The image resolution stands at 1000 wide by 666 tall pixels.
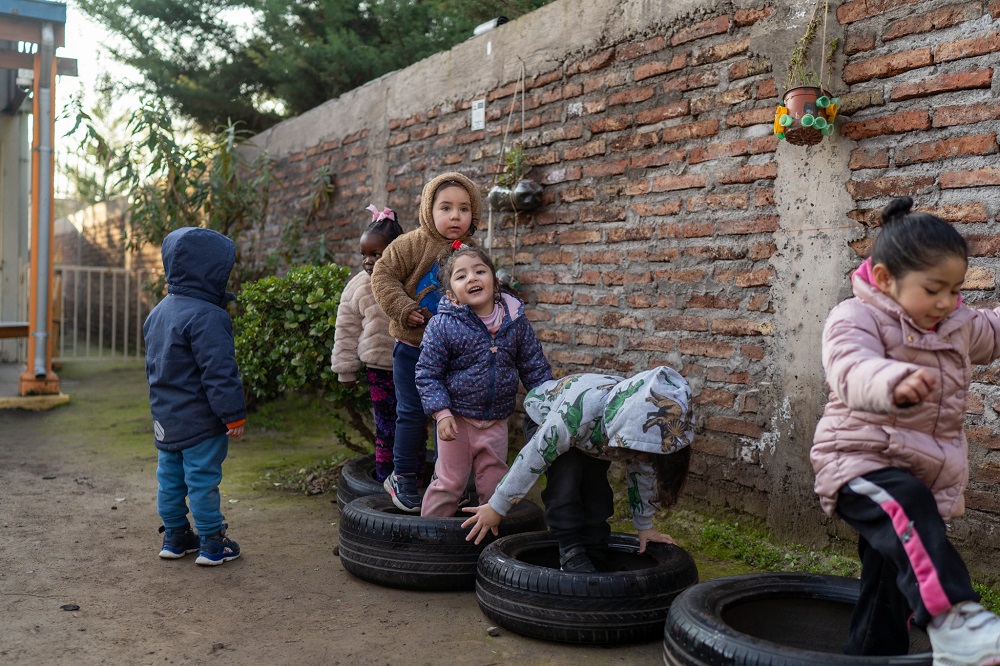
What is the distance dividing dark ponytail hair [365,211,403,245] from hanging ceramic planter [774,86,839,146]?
7.31ft

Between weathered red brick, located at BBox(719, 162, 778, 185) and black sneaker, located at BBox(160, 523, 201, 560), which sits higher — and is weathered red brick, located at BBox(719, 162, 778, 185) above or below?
above

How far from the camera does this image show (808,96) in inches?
146

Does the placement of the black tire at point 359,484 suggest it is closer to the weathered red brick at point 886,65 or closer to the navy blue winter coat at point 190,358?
the navy blue winter coat at point 190,358

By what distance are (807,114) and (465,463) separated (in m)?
2.08

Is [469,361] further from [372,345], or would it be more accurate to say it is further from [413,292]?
[372,345]

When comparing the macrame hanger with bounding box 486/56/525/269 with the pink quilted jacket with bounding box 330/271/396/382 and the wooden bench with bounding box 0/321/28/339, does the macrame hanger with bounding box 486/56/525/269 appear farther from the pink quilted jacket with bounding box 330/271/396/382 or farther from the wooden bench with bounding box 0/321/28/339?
the wooden bench with bounding box 0/321/28/339

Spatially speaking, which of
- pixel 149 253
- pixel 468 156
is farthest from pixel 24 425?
pixel 149 253

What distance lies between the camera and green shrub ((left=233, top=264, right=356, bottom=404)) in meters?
5.45

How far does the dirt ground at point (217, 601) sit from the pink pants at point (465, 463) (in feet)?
1.46

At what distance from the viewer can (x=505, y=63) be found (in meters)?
5.77

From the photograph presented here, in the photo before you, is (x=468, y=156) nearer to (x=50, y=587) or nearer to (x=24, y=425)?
(x=50, y=587)

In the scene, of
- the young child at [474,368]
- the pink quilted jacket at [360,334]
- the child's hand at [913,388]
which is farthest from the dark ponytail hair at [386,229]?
the child's hand at [913,388]

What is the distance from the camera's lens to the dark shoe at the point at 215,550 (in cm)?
408

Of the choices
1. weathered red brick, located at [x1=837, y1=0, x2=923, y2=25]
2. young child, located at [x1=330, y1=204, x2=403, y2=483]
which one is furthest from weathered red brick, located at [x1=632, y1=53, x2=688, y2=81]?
young child, located at [x1=330, y1=204, x2=403, y2=483]
